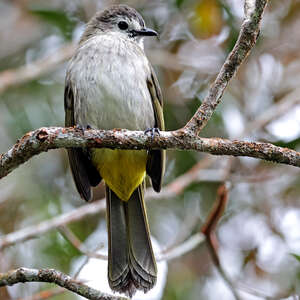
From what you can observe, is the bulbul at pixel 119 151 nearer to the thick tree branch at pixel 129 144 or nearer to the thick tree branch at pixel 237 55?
the thick tree branch at pixel 129 144

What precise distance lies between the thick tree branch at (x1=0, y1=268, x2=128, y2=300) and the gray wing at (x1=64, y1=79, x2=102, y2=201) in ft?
4.36

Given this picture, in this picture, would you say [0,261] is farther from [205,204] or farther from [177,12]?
[177,12]

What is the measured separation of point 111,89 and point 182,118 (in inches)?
90.5

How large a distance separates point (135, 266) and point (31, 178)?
252 cm

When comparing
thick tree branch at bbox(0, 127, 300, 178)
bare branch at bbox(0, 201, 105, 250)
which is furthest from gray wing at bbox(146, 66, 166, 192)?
thick tree branch at bbox(0, 127, 300, 178)

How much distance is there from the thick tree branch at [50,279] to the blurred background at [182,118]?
93.4 inches

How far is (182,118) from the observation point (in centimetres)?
609

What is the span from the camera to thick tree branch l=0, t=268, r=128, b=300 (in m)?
2.77

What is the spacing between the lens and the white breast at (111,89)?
3891mm

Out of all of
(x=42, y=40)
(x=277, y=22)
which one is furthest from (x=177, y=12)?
(x=42, y=40)

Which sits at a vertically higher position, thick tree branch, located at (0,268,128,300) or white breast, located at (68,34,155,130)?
white breast, located at (68,34,155,130)

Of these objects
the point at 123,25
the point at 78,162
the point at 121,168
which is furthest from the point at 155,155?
the point at 123,25

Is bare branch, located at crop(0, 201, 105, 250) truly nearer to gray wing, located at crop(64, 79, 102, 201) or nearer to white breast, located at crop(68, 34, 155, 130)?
gray wing, located at crop(64, 79, 102, 201)

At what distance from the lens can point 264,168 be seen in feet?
19.7
